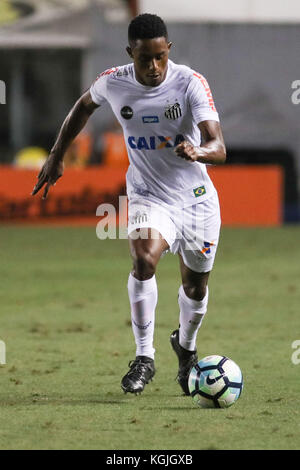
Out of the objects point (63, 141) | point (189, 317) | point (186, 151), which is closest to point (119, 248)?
point (63, 141)

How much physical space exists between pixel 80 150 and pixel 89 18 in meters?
3.87

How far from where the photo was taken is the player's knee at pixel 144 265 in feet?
22.7

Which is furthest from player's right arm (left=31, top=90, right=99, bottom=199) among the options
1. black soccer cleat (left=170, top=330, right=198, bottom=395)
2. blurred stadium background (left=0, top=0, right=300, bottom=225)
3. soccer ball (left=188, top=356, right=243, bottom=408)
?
blurred stadium background (left=0, top=0, right=300, bottom=225)

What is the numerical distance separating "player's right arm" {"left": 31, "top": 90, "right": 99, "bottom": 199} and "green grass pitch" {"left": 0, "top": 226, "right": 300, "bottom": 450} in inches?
54.5

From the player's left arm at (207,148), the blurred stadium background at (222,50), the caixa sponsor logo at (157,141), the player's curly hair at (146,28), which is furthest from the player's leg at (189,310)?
the blurred stadium background at (222,50)

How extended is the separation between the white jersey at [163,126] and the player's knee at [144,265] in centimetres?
46

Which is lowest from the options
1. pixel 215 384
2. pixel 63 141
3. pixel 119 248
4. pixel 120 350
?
pixel 119 248

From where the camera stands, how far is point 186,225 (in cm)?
722

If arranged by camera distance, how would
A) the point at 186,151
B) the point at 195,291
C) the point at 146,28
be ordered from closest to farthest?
the point at 186,151, the point at 146,28, the point at 195,291

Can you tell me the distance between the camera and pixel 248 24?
27312mm

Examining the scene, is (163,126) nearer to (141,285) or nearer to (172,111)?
(172,111)

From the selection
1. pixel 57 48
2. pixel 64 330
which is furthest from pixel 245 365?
pixel 57 48

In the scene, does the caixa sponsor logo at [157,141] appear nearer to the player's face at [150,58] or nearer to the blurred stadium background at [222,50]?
the player's face at [150,58]

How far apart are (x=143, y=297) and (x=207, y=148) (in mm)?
1091
